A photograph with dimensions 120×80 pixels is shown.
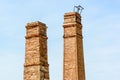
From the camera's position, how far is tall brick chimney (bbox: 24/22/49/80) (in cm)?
1366

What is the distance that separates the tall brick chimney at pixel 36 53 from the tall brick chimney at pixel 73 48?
2413 mm

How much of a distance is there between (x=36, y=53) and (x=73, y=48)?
9.83 ft

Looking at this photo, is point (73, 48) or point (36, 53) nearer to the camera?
point (36, 53)

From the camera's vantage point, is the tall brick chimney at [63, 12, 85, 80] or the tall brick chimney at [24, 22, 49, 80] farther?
the tall brick chimney at [63, 12, 85, 80]

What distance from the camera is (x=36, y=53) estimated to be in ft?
45.2

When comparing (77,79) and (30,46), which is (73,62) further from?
(30,46)

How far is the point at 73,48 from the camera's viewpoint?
1645 centimetres

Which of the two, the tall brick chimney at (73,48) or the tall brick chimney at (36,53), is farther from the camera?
the tall brick chimney at (73,48)

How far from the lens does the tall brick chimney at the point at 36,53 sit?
538 inches

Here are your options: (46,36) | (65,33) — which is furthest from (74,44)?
(46,36)

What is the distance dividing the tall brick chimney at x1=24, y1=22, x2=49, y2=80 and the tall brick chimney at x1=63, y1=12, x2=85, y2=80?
2.41m

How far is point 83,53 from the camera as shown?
1688cm

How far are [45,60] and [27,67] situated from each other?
0.68m

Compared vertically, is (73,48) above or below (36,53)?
above
